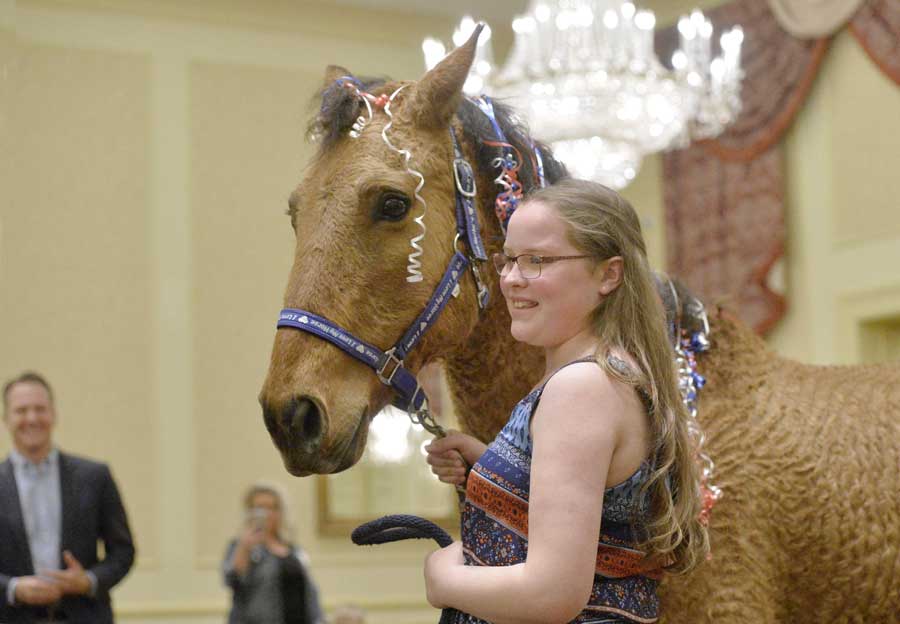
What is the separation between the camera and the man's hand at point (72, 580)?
4.07 metres

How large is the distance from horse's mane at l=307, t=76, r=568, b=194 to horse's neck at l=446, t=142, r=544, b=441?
0.04 metres

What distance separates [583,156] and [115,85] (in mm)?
3600

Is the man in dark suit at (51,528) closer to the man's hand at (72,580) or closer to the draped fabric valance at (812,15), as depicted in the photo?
the man's hand at (72,580)

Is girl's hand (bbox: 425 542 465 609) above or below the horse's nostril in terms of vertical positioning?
below

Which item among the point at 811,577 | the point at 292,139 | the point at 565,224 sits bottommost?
the point at 811,577

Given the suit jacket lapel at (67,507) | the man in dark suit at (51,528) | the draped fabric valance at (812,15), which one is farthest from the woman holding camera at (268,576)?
the draped fabric valance at (812,15)

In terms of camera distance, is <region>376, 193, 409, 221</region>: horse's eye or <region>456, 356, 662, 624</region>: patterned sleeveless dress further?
<region>376, 193, 409, 221</region>: horse's eye

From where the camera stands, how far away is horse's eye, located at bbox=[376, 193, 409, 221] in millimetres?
2061

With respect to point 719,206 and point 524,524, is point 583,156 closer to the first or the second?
point 719,206

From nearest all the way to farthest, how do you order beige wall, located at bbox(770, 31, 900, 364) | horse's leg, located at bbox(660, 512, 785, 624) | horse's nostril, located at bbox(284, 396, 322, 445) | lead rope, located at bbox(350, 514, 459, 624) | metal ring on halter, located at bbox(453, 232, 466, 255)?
lead rope, located at bbox(350, 514, 459, 624) → horse's nostril, located at bbox(284, 396, 322, 445) → horse's leg, located at bbox(660, 512, 785, 624) → metal ring on halter, located at bbox(453, 232, 466, 255) → beige wall, located at bbox(770, 31, 900, 364)

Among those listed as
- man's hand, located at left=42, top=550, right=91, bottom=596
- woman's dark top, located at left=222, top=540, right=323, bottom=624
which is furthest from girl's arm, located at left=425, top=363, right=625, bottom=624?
woman's dark top, located at left=222, top=540, right=323, bottom=624

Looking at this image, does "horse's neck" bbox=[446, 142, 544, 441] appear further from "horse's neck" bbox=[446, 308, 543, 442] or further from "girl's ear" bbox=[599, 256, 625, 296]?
"girl's ear" bbox=[599, 256, 625, 296]

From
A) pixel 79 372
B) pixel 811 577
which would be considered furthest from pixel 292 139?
pixel 811 577

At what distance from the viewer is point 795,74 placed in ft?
26.7
